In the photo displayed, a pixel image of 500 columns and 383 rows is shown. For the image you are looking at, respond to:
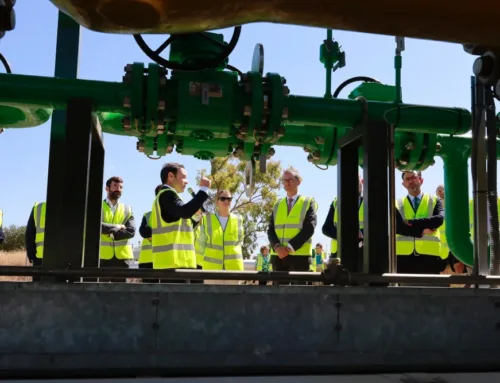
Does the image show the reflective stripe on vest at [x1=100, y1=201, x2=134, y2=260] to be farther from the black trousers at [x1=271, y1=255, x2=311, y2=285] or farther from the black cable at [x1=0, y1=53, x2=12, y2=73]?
the black cable at [x1=0, y1=53, x2=12, y2=73]

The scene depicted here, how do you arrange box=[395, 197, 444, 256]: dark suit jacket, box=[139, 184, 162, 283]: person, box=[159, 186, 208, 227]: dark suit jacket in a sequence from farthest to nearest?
box=[139, 184, 162, 283]: person → box=[395, 197, 444, 256]: dark suit jacket → box=[159, 186, 208, 227]: dark suit jacket

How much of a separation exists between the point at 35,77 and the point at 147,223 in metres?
3.80

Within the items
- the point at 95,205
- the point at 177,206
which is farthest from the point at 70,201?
the point at 177,206

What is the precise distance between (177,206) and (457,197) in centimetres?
227

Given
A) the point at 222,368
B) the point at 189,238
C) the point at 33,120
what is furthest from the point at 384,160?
the point at 189,238

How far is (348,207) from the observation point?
287cm

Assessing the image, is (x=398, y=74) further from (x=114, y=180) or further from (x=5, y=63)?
(x=114, y=180)

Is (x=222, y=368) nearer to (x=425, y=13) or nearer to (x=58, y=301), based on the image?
(x=58, y=301)

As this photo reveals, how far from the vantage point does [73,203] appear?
2180mm

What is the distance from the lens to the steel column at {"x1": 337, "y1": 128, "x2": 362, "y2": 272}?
2.87m

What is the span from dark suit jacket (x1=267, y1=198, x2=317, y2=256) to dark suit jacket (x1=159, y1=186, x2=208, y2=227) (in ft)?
3.65

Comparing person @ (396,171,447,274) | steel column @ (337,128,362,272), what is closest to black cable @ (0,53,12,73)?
steel column @ (337,128,362,272)

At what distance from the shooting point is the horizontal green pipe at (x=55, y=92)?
2.41m

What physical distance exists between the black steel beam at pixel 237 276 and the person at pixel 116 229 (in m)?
3.61
